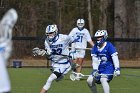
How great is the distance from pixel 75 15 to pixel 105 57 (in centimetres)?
2343

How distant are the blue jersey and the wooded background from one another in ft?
59.6

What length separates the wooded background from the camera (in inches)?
1182

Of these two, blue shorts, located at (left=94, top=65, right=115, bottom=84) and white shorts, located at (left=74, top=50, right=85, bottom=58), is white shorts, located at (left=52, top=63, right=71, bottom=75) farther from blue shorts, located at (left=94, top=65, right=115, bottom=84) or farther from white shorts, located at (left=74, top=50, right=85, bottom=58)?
white shorts, located at (left=74, top=50, right=85, bottom=58)

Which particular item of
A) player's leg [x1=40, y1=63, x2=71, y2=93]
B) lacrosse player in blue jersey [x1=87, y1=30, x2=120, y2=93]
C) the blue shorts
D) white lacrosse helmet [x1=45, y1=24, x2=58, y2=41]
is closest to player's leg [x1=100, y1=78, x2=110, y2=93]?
lacrosse player in blue jersey [x1=87, y1=30, x2=120, y2=93]

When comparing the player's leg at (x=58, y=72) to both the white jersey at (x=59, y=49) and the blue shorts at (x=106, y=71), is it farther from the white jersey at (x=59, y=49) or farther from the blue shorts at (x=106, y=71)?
the blue shorts at (x=106, y=71)

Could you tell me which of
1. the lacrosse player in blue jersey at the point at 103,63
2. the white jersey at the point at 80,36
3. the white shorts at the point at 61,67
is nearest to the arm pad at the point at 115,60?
the lacrosse player in blue jersey at the point at 103,63

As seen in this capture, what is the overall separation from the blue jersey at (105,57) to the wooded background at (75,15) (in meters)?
18.2

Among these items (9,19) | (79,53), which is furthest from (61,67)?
(9,19)

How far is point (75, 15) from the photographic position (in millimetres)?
33906

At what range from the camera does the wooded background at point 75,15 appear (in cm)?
3003

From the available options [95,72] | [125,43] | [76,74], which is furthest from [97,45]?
[125,43]

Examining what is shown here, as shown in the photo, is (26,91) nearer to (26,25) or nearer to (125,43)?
(125,43)

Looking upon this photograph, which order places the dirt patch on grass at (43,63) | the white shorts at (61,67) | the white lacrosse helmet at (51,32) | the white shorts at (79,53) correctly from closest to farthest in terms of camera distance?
the white shorts at (61,67), the white lacrosse helmet at (51,32), the white shorts at (79,53), the dirt patch on grass at (43,63)

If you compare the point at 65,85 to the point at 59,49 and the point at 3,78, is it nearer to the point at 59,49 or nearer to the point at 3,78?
the point at 59,49
